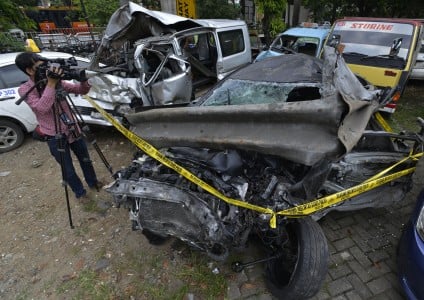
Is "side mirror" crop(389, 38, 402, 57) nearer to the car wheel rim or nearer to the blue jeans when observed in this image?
the blue jeans

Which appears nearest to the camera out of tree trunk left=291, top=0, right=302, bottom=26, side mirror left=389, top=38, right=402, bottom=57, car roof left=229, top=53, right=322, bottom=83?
car roof left=229, top=53, right=322, bottom=83

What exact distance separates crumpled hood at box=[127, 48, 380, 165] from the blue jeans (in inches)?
51.9

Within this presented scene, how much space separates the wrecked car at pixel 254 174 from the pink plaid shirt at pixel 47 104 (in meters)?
0.93

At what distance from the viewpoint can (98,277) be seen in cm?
255

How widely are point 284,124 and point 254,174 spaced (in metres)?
0.54

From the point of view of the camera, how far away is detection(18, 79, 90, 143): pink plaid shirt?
8.58 feet

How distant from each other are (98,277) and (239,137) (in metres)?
1.92

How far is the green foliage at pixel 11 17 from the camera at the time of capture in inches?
265

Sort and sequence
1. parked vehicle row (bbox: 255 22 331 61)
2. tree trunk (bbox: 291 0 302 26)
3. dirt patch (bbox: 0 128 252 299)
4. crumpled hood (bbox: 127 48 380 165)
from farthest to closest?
tree trunk (bbox: 291 0 302 26) → parked vehicle row (bbox: 255 22 331 61) → dirt patch (bbox: 0 128 252 299) → crumpled hood (bbox: 127 48 380 165)

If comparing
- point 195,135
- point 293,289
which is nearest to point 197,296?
point 293,289

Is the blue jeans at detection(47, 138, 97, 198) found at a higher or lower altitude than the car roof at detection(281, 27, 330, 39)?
lower

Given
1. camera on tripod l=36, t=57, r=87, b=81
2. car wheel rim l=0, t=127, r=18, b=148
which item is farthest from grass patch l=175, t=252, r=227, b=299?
car wheel rim l=0, t=127, r=18, b=148

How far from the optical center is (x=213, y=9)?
13203 mm

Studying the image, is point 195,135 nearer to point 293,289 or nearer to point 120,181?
point 120,181
